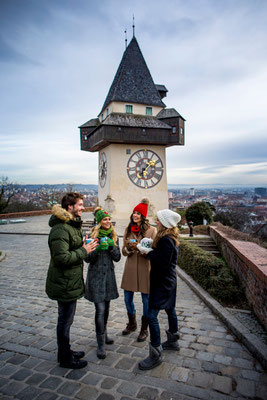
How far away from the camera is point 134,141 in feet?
67.2

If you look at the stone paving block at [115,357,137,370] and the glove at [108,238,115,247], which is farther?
the glove at [108,238,115,247]

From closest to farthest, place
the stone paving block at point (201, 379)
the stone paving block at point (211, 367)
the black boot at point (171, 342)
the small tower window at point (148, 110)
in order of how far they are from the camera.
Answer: the stone paving block at point (201, 379) < the stone paving block at point (211, 367) < the black boot at point (171, 342) < the small tower window at point (148, 110)

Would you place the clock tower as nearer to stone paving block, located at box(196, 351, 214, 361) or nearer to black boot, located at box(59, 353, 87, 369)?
stone paving block, located at box(196, 351, 214, 361)

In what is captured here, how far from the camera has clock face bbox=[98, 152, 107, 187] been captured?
2258 centimetres

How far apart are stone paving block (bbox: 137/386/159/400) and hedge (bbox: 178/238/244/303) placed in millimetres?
2880

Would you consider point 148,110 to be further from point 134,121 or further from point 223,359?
point 223,359

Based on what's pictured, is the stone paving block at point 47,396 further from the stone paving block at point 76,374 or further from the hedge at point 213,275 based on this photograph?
the hedge at point 213,275

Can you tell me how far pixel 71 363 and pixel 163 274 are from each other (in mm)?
A: 1546

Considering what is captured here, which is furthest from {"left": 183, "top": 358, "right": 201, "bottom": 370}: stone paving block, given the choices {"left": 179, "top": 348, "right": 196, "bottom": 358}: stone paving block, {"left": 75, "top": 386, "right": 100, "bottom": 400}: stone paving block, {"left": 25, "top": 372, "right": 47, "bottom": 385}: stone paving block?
{"left": 25, "top": 372, "right": 47, "bottom": 385}: stone paving block

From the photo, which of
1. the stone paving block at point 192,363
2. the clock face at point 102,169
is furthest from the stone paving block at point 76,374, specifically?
the clock face at point 102,169

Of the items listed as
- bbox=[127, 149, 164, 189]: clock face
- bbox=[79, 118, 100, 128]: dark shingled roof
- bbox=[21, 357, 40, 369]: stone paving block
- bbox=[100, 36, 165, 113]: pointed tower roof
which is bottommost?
bbox=[21, 357, 40, 369]: stone paving block

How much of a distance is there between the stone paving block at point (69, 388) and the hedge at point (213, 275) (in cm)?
332

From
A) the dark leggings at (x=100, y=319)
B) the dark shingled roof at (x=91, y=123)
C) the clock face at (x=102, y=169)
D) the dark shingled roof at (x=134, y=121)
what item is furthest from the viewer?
the dark shingled roof at (x=91, y=123)

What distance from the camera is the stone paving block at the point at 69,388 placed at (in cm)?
297
